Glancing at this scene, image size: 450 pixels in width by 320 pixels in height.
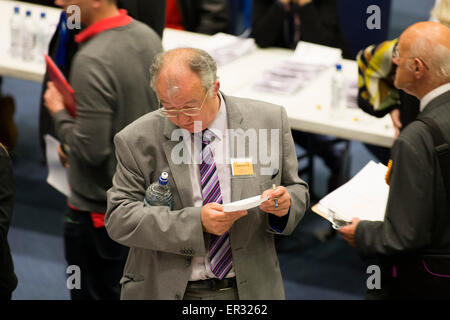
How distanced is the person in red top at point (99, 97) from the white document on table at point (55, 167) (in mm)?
146

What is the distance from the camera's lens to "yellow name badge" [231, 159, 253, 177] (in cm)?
265

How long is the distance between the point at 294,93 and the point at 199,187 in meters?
2.21

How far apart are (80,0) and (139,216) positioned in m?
1.17

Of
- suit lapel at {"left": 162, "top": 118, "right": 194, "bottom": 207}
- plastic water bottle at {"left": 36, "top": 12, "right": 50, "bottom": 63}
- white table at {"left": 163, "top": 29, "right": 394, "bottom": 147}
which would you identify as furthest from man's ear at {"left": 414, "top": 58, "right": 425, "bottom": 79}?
plastic water bottle at {"left": 36, "top": 12, "right": 50, "bottom": 63}

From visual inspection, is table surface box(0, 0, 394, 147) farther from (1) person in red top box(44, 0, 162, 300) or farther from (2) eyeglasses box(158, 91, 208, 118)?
(2) eyeglasses box(158, 91, 208, 118)

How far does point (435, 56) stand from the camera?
2.81 m

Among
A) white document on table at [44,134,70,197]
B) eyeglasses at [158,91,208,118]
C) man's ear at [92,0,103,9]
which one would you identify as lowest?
white document on table at [44,134,70,197]

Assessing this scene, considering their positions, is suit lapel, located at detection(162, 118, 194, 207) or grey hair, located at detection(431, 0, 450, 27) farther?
grey hair, located at detection(431, 0, 450, 27)

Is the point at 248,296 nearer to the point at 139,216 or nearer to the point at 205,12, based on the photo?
the point at 139,216

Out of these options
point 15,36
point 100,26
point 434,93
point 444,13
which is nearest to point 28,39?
point 15,36

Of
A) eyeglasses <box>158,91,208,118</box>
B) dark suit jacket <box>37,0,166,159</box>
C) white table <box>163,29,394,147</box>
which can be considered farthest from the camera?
white table <box>163,29,394,147</box>

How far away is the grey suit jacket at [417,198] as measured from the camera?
2639 mm

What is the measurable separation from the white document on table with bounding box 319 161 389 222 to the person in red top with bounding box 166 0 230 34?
2855 millimetres

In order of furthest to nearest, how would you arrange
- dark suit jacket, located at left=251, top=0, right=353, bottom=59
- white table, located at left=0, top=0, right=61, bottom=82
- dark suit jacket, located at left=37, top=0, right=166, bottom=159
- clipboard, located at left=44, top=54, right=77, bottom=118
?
dark suit jacket, located at left=251, top=0, right=353, bottom=59 < white table, located at left=0, top=0, right=61, bottom=82 < dark suit jacket, located at left=37, top=0, right=166, bottom=159 < clipboard, located at left=44, top=54, right=77, bottom=118
